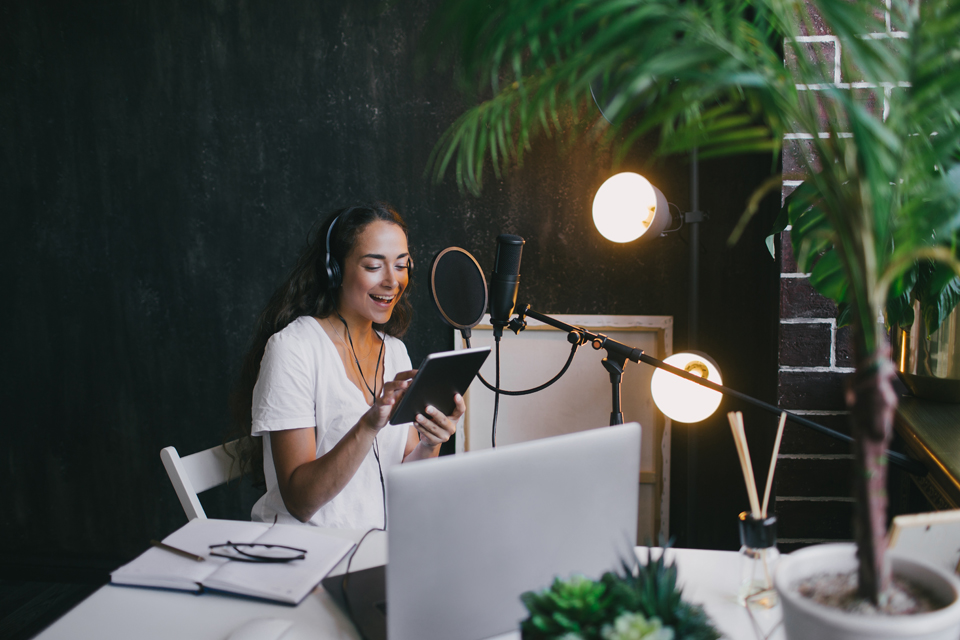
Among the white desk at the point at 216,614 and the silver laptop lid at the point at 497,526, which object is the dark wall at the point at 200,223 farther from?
the silver laptop lid at the point at 497,526

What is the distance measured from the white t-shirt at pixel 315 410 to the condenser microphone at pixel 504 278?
509mm

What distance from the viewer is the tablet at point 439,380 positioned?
1.12 metres

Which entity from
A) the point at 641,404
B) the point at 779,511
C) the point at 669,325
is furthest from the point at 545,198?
the point at 779,511

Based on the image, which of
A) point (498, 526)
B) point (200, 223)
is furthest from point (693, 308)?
point (200, 223)

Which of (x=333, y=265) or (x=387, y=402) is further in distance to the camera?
(x=333, y=265)

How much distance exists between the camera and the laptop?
0.65 m

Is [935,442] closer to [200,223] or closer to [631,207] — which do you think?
[631,207]

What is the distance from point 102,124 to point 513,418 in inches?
74.1

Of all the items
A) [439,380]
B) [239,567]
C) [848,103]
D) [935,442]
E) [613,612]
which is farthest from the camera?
[439,380]

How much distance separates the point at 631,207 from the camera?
1653 millimetres

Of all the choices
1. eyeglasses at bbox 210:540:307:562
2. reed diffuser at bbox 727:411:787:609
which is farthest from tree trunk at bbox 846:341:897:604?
eyeglasses at bbox 210:540:307:562

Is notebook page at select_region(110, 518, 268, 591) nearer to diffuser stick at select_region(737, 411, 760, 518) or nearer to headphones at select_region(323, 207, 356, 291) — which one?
headphones at select_region(323, 207, 356, 291)

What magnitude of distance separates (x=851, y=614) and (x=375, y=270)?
1.27m

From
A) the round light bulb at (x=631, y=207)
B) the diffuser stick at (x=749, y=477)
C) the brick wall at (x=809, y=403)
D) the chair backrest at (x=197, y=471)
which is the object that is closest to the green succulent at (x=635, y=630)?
the diffuser stick at (x=749, y=477)
